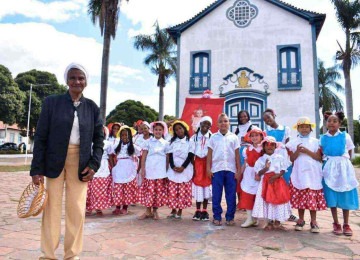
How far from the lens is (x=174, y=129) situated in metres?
5.81

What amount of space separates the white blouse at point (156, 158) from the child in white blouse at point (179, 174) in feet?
0.34

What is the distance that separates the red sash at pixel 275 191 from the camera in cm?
478

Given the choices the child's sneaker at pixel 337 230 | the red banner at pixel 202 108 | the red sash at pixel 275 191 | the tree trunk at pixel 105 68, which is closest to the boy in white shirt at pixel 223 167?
the red sash at pixel 275 191

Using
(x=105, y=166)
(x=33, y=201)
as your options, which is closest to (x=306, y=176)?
(x=105, y=166)

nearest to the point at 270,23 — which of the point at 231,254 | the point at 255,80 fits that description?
the point at 255,80

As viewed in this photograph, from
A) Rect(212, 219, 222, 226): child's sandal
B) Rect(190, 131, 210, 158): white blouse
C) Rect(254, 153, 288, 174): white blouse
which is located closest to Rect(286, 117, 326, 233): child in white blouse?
Rect(254, 153, 288, 174): white blouse

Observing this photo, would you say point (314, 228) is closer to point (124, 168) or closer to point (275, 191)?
point (275, 191)

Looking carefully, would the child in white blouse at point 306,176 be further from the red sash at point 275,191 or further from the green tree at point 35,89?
the green tree at point 35,89

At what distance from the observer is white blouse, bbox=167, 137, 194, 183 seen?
557 centimetres

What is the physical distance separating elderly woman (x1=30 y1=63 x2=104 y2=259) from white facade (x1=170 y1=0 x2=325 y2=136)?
12500mm

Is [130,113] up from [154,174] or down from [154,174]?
up

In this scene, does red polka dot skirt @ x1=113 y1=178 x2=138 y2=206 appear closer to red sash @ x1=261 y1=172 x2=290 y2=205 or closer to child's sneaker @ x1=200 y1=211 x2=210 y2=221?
child's sneaker @ x1=200 y1=211 x2=210 y2=221

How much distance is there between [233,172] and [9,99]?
98.2 feet

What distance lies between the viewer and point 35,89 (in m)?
37.8
